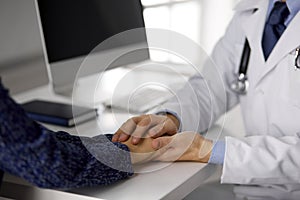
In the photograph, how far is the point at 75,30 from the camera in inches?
60.2

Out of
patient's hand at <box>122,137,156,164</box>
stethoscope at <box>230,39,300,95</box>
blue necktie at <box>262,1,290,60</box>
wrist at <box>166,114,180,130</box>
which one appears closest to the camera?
patient's hand at <box>122,137,156,164</box>

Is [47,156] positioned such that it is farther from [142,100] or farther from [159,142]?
[142,100]

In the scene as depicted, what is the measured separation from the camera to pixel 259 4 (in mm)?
1512

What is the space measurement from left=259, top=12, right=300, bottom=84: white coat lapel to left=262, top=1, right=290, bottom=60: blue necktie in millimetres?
52

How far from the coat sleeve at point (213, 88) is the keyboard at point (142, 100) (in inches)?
1.1

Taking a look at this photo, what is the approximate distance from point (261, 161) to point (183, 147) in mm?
178

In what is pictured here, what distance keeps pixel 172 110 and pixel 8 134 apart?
0.62m

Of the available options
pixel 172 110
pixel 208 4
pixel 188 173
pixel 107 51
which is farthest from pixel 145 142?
pixel 208 4

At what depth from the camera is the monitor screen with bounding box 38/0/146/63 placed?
4.82 ft

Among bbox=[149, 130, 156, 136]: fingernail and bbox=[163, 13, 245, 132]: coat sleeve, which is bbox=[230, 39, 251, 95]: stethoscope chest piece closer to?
bbox=[163, 13, 245, 132]: coat sleeve

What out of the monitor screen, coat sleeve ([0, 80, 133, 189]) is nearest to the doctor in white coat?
coat sleeve ([0, 80, 133, 189])

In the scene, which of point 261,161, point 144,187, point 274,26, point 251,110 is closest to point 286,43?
point 274,26

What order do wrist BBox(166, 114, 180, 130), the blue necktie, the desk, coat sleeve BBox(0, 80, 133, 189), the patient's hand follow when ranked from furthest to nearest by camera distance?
the blue necktie < wrist BBox(166, 114, 180, 130) < the patient's hand < the desk < coat sleeve BBox(0, 80, 133, 189)

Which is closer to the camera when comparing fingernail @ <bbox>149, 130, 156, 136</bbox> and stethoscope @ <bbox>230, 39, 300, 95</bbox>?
fingernail @ <bbox>149, 130, 156, 136</bbox>
